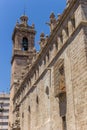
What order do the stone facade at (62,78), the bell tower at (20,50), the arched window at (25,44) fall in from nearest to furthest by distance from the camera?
1. the stone facade at (62,78)
2. the bell tower at (20,50)
3. the arched window at (25,44)

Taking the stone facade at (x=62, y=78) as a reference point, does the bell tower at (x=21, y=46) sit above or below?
above

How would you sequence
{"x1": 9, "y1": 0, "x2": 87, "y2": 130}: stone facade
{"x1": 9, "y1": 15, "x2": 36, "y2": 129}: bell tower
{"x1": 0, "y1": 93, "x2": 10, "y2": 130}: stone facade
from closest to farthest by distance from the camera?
{"x1": 9, "y1": 0, "x2": 87, "y2": 130}: stone facade
{"x1": 9, "y1": 15, "x2": 36, "y2": 129}: bell tower
{"x1": 0, "y1": 93, "x2": 10, "y2": 130}: stone facade

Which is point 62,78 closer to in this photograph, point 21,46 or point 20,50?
point 20,50

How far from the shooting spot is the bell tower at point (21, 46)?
38.8m

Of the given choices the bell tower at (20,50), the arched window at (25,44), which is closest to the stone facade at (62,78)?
the bell tower at (20,50)

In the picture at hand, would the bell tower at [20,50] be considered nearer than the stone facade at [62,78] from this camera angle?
No

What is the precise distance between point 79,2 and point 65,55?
3572 mm

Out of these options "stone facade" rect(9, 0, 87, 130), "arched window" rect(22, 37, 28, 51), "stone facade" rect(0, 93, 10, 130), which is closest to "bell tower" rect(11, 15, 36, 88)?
"arched window" rect(22, 37, 28, 51)

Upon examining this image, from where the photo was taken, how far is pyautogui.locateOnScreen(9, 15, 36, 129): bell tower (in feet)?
127

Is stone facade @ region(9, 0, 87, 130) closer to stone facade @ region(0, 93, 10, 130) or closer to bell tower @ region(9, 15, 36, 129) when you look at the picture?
bell tower @ region(9, 15, 36, 129)

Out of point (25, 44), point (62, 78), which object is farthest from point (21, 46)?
point (62, 78)

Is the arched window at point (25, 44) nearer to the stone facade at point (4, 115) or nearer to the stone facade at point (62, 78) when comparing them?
the stone facade at point (62, 78)

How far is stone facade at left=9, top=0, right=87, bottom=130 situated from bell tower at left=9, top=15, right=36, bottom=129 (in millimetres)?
10509

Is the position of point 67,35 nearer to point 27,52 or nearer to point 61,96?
point 61,96
